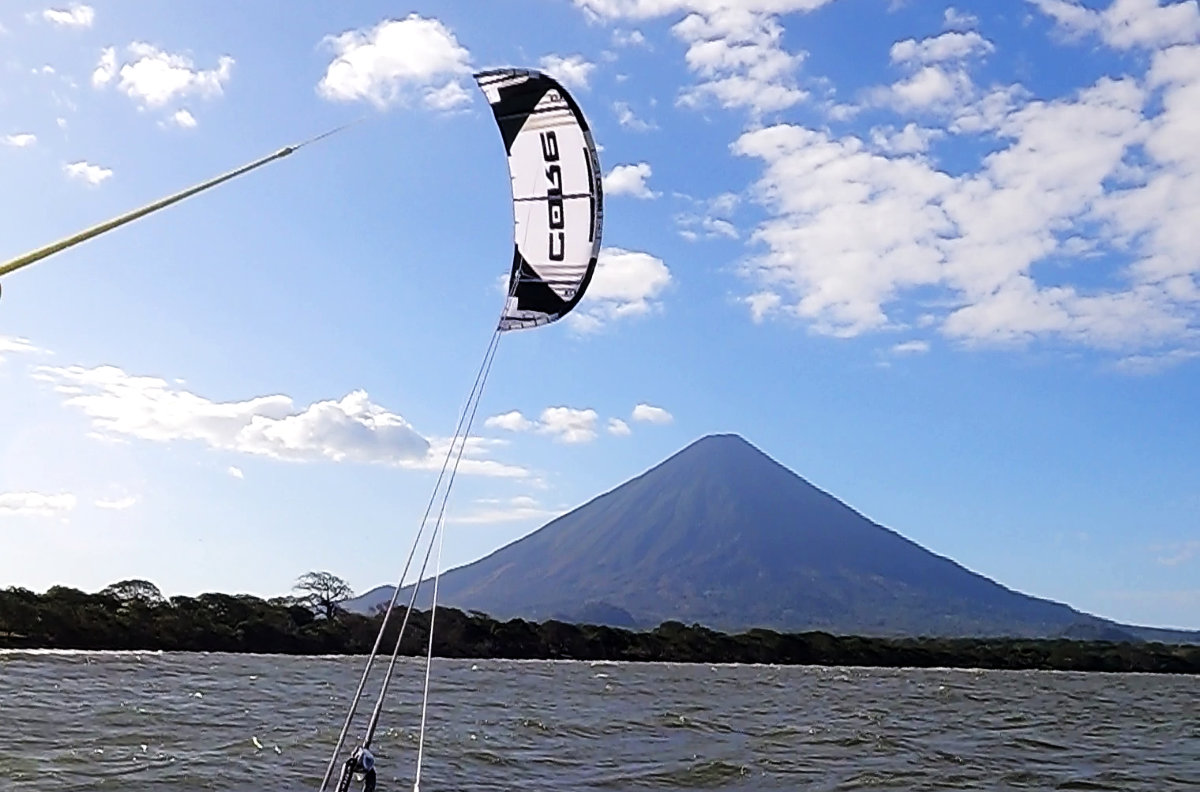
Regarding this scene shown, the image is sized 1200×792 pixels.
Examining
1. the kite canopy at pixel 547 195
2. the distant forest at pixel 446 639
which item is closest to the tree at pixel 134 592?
the distant forest at pixel 446 639

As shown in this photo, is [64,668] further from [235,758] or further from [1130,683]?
[1130,683]

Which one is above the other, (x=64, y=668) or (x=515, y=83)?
(x=515, y=83)

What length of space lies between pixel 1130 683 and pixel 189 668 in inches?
1567

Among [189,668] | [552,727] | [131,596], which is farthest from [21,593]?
[552,727]

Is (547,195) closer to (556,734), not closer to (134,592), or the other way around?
(556,734)

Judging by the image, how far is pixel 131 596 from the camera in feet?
160

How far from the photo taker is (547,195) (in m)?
10.9

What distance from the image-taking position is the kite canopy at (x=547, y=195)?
1056cm

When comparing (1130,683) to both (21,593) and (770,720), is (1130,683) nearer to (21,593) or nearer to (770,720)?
(770,720)

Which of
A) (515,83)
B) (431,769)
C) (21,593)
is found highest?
(515,83)

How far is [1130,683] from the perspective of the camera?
54719 millimetres

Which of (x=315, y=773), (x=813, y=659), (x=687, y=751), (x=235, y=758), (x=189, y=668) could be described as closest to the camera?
(x=315, y=773)

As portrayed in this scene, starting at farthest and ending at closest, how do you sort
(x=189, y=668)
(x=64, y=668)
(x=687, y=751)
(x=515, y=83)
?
1. (x=189, y=668)
2. (x=64, y=668)
3. (x=687, y=751)
4. (x=515, y=83)

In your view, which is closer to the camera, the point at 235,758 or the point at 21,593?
the point at 235,758
